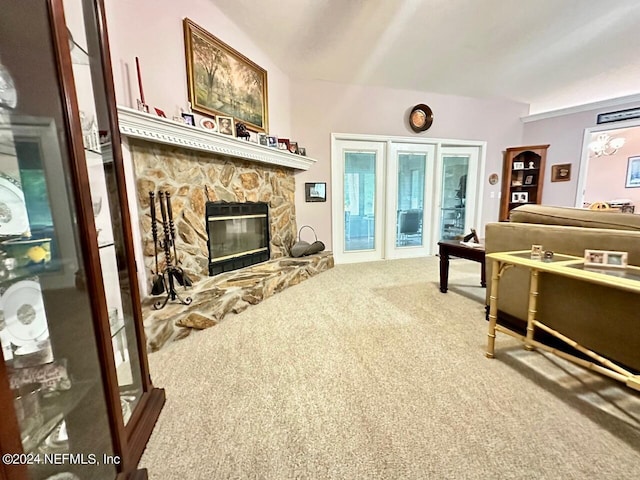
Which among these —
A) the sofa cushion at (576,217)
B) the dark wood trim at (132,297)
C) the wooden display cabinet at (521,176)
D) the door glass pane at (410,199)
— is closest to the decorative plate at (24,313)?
the dark wood trim at (132,297)

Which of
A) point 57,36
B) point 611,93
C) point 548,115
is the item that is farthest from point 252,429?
point 611,93

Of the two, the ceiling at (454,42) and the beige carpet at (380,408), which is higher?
the ceiling at (454,42)

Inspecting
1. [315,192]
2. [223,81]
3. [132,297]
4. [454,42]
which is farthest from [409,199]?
[132,297]

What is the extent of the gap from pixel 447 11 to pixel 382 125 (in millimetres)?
1720

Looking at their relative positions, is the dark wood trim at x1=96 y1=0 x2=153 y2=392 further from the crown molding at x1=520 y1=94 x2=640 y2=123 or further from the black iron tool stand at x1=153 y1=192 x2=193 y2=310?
the crown molding at x1=520 y1=94 x2=640 y2=123

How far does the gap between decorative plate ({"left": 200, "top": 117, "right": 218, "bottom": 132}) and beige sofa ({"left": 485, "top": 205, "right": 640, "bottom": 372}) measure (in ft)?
8.20

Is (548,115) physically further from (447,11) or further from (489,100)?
(447,11)

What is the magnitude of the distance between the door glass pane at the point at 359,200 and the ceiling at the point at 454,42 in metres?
1.12

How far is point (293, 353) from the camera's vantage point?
1631mm

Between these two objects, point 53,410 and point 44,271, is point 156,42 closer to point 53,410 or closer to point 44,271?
point 44,271

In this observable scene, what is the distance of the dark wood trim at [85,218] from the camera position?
0.68 meters

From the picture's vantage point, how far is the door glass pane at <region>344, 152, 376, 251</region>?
404 centimetres

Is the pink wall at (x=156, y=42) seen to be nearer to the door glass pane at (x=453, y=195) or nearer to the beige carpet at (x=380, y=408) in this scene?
the beige carpet at (x=380, y=408)

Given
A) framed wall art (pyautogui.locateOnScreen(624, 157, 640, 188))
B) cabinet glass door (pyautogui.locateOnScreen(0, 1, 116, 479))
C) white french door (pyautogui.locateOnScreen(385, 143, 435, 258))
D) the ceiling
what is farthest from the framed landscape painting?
framed wall art (pyautogui.locateOnScreen(624, 157, 640, 188))
